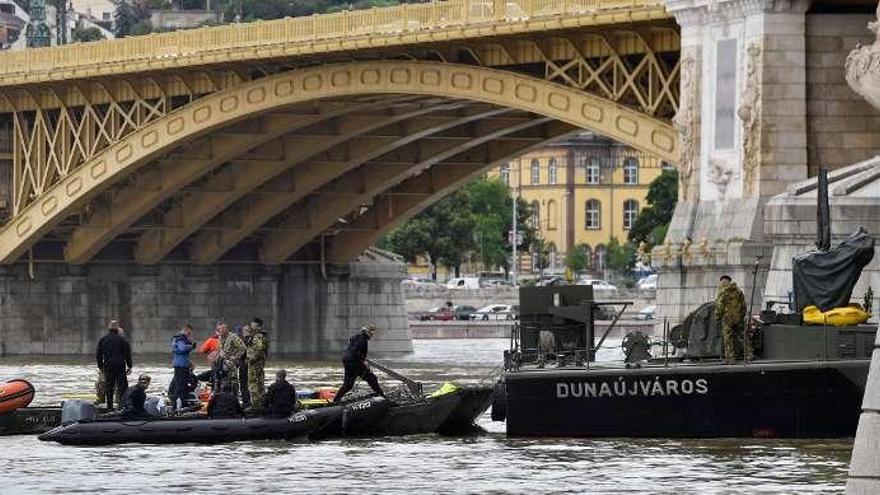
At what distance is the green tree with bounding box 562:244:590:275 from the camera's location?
180 metres

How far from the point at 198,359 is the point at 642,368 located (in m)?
52.7

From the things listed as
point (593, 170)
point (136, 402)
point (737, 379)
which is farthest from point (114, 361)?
point (593, 170)

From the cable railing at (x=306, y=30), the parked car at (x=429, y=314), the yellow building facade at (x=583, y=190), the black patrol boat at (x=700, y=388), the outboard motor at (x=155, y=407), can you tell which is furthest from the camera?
the yellow building facade at (x=583, y=190)

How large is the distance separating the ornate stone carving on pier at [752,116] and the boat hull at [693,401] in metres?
17.2

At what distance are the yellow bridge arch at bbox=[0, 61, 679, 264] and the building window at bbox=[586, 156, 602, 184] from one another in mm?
90639

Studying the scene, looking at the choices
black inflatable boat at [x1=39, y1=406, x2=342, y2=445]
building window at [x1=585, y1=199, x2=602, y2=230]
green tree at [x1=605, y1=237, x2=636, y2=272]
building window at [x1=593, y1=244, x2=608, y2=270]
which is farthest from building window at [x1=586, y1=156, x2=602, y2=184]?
black inflatable boat at [x1=39, y1=406, x2=342, y2=445]

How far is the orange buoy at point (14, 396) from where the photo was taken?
47.9 m

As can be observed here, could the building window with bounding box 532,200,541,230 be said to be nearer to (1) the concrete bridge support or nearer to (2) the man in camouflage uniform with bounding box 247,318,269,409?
(1) the concrete bridge support

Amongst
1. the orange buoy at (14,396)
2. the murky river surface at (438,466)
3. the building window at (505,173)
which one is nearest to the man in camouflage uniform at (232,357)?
the murky river surface at (438,466)

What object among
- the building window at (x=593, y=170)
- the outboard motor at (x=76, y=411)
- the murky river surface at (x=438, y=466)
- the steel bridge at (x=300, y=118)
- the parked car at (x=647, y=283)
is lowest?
the murky river surface at (x=438, y=466)

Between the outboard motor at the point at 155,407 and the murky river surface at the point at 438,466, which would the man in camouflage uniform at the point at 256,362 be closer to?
the outboard motor at the point at 155,407

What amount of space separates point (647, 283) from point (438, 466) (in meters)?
120

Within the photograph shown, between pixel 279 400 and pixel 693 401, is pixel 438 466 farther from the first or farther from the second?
pixel 279 400

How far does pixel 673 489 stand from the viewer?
119 feet
